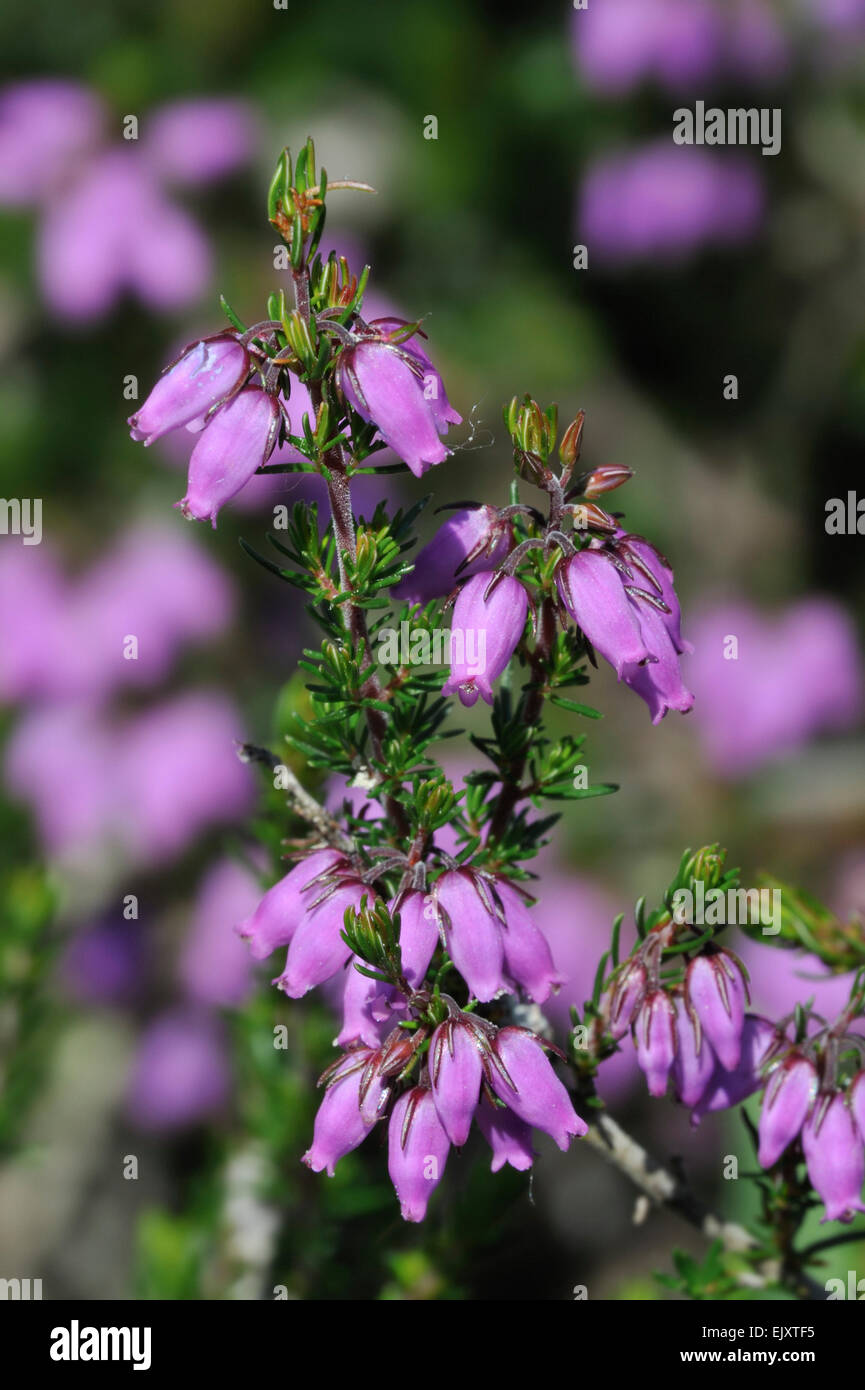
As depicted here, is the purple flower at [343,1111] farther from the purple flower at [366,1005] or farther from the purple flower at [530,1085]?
the purple flower at [530,1085]

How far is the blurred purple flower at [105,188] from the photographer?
516cm

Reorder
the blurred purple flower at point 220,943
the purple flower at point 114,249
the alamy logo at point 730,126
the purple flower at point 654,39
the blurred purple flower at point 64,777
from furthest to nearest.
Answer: the alamy logo at point 730,126
the purple flower at point 654,39
the purple flower at point 114,249
the blurred purple flower at point 64,777
the blurred purple flower at point 220,943

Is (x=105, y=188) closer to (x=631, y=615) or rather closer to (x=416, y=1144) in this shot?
(x=631, y=615)

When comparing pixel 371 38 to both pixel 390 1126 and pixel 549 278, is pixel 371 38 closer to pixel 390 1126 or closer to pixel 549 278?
pixel 549 278

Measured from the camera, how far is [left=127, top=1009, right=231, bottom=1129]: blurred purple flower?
4309 mm

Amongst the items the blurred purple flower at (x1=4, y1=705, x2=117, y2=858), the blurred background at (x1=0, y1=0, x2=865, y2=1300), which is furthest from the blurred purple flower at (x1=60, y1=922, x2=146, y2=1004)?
the blurred purple flower at (x1=4, y1=705, x2=117, y2=858)

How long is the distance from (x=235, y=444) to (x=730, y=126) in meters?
5.30

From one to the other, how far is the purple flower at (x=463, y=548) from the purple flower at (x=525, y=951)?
1.08ft

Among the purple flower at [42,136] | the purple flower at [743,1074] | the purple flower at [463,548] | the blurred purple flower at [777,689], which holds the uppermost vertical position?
the purple flower at [42,136]

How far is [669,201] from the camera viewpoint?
19.6 ft

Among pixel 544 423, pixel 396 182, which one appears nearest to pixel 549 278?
pixel 396 182

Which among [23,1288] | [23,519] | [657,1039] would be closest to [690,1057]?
[657,1039]

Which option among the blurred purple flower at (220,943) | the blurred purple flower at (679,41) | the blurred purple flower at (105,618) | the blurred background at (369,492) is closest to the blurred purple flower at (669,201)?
the blurred background at (369,492)
